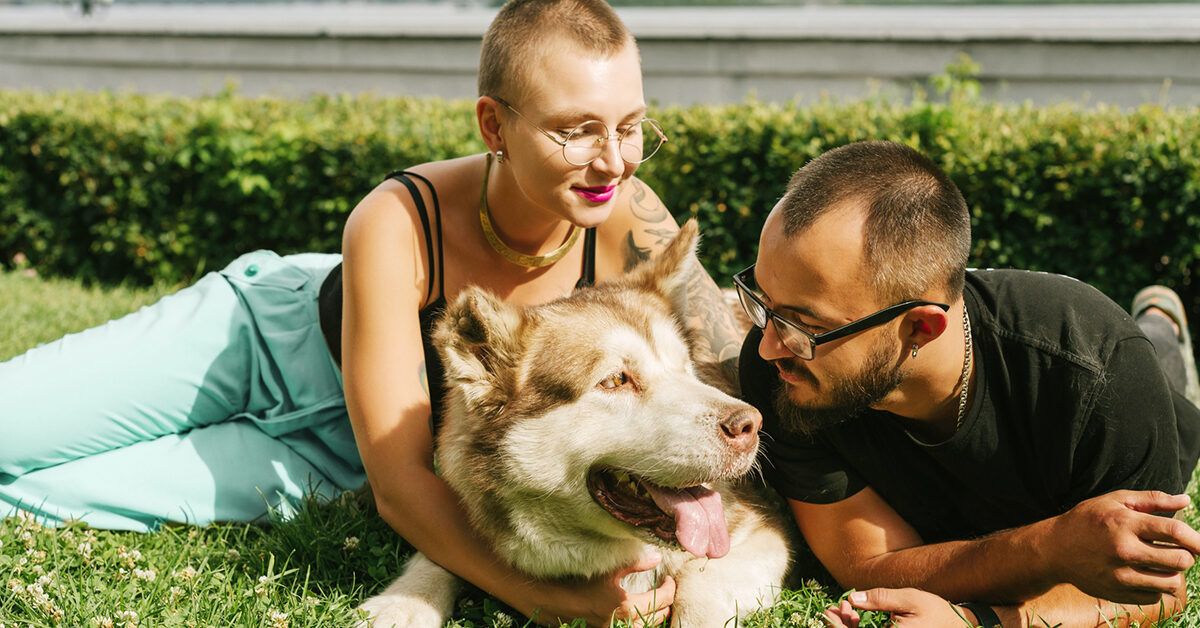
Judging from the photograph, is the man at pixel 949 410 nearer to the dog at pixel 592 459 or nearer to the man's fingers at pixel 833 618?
the man's fingers at pixel 833 618

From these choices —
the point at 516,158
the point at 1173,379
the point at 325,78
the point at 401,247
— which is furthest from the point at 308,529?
the point at 325,78

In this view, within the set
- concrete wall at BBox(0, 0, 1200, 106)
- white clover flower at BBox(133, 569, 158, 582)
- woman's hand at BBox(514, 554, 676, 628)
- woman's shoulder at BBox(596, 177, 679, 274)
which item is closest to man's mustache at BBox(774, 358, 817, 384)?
woman's hand at BBox(514, 554, 676, 628)

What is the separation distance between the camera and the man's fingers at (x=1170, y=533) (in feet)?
9.48

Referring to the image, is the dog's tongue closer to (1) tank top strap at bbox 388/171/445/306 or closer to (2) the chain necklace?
(2) the chain necklace

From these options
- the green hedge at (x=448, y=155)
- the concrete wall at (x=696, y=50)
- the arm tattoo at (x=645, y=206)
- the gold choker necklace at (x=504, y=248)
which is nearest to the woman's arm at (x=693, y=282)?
the arm tattoo at (x=645, y=206)

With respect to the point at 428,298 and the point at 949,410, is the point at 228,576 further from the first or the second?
the point at 949,410

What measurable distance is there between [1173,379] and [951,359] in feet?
7.37

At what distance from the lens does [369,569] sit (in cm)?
405

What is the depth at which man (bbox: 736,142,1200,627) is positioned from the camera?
3.25m

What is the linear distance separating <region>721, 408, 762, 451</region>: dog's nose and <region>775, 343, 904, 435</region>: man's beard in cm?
26

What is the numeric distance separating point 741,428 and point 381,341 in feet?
4.81

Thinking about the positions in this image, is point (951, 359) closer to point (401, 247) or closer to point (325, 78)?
point (401, 247)

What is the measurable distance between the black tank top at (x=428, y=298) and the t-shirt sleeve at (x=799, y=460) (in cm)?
118

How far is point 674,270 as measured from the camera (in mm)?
4168
